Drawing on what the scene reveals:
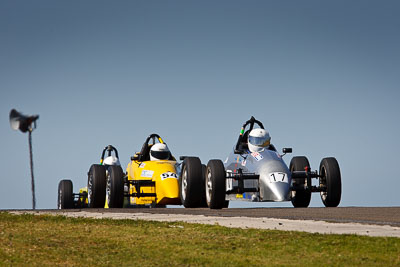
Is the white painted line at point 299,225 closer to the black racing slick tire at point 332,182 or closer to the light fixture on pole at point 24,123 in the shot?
the light fixture on pole at point 24,123

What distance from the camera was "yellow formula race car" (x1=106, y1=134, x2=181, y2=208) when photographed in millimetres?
25641

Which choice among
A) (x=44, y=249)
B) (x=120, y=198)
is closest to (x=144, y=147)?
(x=120, y=198)

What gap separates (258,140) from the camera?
23656 millimetres

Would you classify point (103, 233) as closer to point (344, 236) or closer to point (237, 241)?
point (237, 241)

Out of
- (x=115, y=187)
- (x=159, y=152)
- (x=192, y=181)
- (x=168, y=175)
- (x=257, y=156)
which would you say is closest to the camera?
(x=257, y=156)

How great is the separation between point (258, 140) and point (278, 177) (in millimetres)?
2904

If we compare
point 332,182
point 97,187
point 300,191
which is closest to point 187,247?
point 332,182

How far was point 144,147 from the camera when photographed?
29.3 meters

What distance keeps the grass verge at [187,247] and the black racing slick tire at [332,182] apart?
9601mm

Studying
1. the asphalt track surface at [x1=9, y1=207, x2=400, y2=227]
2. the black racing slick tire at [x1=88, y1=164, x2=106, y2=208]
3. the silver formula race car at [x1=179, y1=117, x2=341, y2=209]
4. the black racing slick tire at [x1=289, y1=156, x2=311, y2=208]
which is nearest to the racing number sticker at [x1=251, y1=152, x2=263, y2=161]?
the silver formula race car at [x1=179, y1=117, x2=341, y2=209]

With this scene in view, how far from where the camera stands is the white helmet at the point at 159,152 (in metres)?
29.0

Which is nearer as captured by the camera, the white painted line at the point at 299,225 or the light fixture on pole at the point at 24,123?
the white painted line at the point at 299,225

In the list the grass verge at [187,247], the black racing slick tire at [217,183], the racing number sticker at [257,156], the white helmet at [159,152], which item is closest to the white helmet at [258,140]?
the racing number sticker at [257,156]

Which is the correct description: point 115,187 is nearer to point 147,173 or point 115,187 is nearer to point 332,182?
point 147,173
